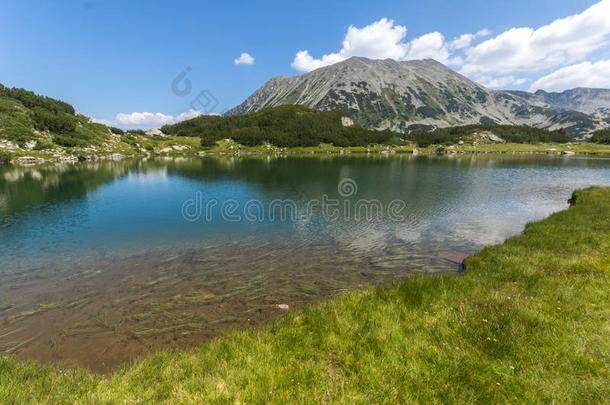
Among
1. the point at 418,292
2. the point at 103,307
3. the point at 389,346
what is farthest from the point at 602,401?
the point at 103,307

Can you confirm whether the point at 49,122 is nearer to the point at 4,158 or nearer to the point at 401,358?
the point at 4,158

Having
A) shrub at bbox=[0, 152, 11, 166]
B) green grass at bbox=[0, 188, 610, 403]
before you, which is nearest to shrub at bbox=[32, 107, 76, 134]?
shrub at bbox=[0, 152, 11, 166]

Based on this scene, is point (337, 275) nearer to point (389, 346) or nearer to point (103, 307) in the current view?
point (389, 346)

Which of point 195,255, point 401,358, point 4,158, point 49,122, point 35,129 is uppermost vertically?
point 49,122

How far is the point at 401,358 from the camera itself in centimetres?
978

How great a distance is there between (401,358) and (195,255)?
21559mm

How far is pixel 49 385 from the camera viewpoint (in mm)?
9266

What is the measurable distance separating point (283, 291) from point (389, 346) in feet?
35.5

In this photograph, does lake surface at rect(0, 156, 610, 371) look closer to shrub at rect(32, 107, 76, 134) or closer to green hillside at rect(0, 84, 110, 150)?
green hillside at rect(0, 84, 110, 150)

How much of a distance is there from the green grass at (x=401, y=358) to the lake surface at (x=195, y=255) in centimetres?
499

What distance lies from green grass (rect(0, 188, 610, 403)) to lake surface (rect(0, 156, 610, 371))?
499 cm

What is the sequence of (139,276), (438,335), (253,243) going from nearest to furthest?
1. (438,335)
2. (139,276)
3. (253,243)

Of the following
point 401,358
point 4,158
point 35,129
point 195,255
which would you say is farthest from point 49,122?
point 401,358

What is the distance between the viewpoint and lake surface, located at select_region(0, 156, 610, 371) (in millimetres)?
16141
